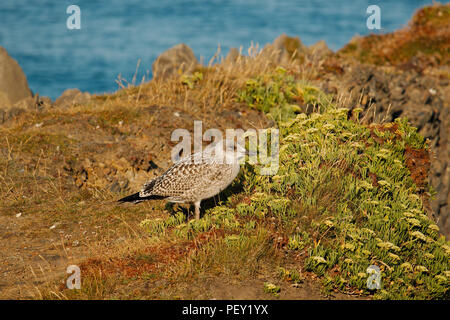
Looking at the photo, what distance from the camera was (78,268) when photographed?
7.05 metres

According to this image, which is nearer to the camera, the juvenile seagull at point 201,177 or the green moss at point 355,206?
the green moss at point 355,206

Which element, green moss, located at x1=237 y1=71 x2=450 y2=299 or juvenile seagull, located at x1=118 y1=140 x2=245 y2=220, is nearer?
green moss, located at x1=237 y1=71 x2=450 y2=299

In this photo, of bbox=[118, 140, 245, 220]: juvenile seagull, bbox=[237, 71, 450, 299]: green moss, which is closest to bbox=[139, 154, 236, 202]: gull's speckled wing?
bbox=[118, 140, 245, 220]: juvenile seagull

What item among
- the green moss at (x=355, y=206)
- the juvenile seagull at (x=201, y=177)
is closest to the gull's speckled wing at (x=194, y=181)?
the juvenile seagull at (x=201, y=177)

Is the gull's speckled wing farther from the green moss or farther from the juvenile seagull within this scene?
the green moss

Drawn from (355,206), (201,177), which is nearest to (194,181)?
(201,177)

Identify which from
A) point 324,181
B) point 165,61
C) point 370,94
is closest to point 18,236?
point 324,181

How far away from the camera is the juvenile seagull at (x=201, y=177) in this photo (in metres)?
8.05

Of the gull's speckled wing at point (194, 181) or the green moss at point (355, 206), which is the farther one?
the gull's speckled wing at point (194, 181)

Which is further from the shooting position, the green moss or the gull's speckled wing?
the gull's speckled wing

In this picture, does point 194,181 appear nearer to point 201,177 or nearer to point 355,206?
point 201,177

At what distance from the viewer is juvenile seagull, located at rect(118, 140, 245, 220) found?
8055 mm

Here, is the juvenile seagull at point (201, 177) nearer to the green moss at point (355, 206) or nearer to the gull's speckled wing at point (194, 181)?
the gull's speckled wing at point (194, 181)
